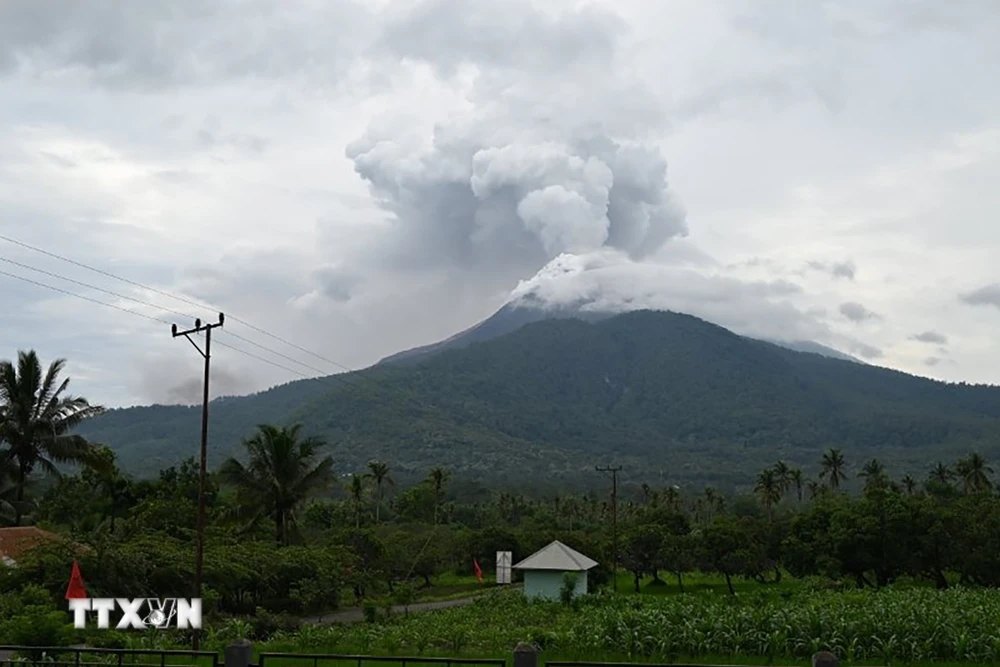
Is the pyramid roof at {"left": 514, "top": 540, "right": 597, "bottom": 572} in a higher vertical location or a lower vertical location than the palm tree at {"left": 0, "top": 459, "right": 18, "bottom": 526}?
lower

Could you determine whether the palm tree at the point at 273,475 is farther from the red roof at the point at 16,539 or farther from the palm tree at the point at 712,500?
the palm tree at the point at 712,500

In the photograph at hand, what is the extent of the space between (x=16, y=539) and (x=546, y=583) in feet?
62.4

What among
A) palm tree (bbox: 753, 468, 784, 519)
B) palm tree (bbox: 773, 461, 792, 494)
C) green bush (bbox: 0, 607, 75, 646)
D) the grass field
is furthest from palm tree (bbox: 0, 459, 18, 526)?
palm tree (bbox: 773, 461, 792, 494)

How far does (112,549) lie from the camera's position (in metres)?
25.9

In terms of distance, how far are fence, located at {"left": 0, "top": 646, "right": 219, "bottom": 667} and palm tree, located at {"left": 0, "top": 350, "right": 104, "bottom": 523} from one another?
17.0 metres

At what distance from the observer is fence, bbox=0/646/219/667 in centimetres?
1207

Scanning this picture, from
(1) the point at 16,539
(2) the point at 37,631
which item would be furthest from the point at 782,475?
(2) the point at 37,631

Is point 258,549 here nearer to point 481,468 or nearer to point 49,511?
point 49,511

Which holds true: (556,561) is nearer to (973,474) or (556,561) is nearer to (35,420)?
(35,420)

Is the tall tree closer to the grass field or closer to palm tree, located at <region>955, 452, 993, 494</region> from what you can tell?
palm tree, located at <region>955, 452, 993, 494</region>

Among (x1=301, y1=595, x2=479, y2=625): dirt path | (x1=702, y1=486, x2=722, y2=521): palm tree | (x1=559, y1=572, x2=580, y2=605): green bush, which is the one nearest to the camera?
(x1=301, y1=595, x2=479, y2=625): dirt path

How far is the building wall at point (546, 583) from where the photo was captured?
38.0 meters

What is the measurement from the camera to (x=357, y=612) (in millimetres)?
37188

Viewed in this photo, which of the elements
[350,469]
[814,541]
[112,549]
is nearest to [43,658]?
[112,549]
